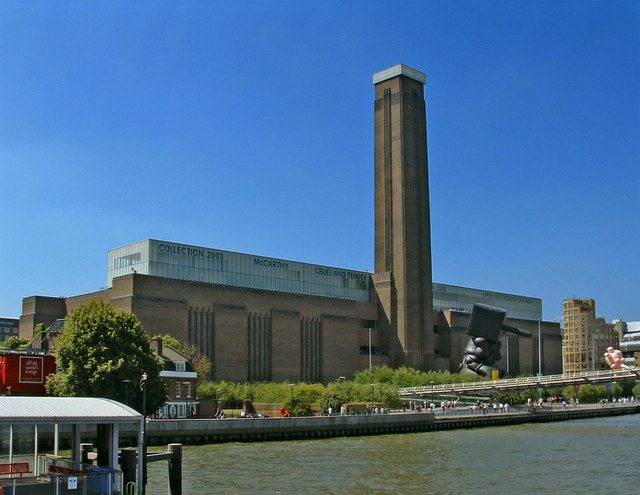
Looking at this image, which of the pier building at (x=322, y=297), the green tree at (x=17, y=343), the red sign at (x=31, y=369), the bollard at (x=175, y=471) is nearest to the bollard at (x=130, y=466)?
the bollard at (x=175, y=471)

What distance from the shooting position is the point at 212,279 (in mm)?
121000

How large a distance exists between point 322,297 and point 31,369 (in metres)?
68.3

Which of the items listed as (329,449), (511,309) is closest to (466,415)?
(329,449)

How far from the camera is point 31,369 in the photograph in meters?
65.1

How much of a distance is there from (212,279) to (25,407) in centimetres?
9389

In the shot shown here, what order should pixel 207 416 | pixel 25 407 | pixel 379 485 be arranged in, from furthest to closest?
pixel 207 416 < pixel 379 485 < pixel 25 407

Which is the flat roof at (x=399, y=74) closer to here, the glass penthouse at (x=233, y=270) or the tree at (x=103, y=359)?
the glass penthouse at (x=233, y=270)

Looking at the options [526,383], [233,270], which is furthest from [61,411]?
[233,270]

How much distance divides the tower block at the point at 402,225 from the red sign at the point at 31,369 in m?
80.6

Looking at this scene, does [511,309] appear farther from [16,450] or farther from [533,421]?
[16,450]

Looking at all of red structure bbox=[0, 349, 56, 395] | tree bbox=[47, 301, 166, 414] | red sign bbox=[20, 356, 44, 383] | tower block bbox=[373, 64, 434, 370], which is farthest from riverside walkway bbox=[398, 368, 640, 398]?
red sign bbox=[20, 356, 44, 383]

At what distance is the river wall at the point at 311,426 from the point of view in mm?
64250

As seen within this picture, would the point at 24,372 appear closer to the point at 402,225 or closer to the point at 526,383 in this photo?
the point at 526,383

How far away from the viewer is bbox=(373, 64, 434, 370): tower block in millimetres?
140000
